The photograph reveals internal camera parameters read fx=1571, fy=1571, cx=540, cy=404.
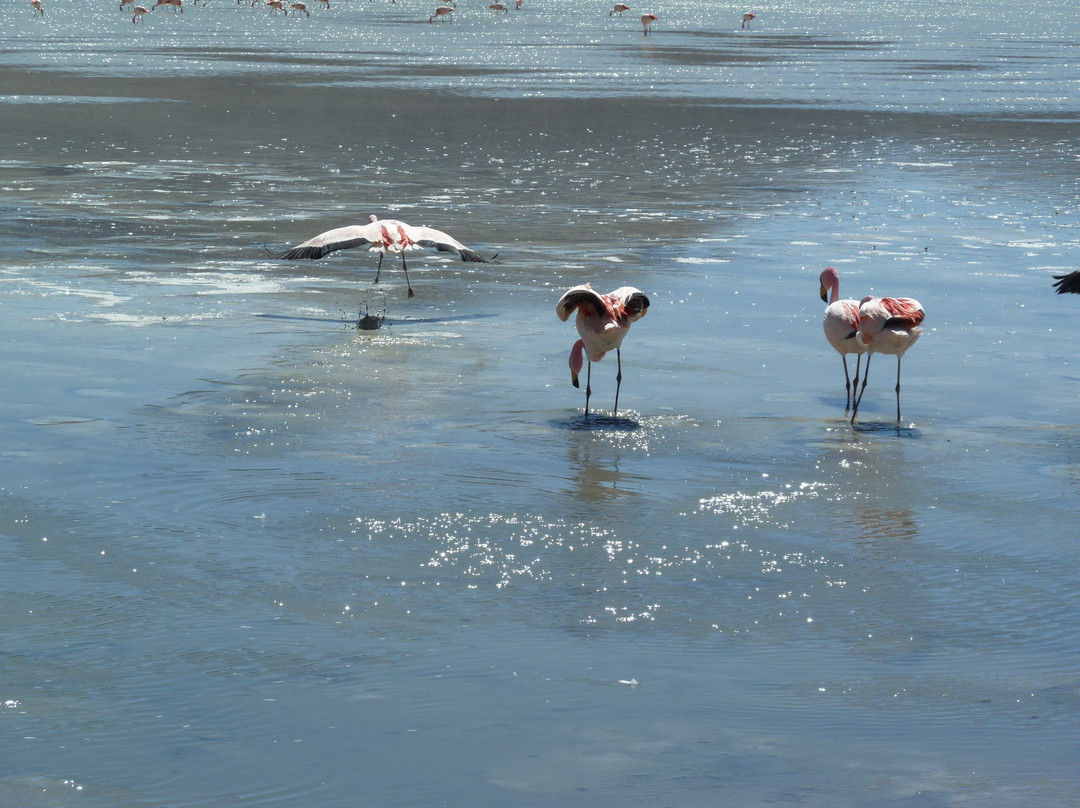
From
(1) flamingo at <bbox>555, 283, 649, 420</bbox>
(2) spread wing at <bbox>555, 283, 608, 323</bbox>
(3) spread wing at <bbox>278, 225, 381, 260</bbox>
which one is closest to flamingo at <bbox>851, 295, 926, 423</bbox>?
(1) flamingo at <bbox>555, 283, 649, 420</bbox>

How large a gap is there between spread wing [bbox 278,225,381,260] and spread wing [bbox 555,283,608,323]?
3317 mm

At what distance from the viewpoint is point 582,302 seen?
871 cm

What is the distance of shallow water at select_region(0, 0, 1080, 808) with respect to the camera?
188 inches

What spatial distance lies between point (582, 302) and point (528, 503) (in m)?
1.80

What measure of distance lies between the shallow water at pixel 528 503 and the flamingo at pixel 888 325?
1.43 feet

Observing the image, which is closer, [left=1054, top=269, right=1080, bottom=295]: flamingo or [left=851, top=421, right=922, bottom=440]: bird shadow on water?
[left=851, top=421, right=922, bottom=440]: bird shadow on water

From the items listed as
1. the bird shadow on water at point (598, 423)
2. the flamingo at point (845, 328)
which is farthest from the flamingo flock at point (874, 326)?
the bird shadow on water at point (598, 423)

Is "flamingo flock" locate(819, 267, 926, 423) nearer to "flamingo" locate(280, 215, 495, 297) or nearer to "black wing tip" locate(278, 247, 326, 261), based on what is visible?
"flamingo" locate(280, 215, 495, 297)

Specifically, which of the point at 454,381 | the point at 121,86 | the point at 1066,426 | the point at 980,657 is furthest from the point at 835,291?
the point at 121,86

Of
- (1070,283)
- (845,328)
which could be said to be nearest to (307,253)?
(845,328)

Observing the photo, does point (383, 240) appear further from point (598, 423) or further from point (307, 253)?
point (598, 423)

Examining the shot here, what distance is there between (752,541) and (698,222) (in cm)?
965

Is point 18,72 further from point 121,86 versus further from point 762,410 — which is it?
point 762,410

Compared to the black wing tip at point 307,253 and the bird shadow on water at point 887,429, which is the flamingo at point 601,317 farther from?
the black wing tip at point 307,253
